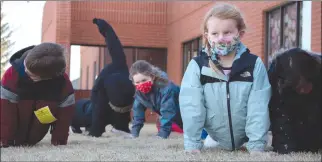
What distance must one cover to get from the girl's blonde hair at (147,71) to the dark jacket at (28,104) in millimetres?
1385

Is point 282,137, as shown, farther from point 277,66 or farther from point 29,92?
point 29,92

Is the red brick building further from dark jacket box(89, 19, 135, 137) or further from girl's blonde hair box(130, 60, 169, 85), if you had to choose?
girl's blonde hair box(130, 60, 169, 85)

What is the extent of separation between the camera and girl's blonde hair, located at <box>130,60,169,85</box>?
6216 millimetres

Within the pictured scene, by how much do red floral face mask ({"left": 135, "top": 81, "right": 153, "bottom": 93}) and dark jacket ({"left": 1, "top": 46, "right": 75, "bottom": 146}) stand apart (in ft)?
4.58

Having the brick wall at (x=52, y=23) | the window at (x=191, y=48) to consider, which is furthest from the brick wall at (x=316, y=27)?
the brick wall at (x=52, y=23)

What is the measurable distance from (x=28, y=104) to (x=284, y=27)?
599 centimetres

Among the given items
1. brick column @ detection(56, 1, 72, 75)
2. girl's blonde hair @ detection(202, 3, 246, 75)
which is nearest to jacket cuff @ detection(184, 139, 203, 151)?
girl's blonde hair @ detection(202, 3, 246, 75)

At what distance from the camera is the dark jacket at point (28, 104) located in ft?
15.3

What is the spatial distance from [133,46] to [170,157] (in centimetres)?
1408

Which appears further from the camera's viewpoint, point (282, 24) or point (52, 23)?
point (52, 23)

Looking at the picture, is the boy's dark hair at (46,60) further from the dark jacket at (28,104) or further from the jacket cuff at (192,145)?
the jacket cuff at (192,145)

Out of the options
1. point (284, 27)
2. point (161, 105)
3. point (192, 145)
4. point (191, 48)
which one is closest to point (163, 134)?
point (161, 105)

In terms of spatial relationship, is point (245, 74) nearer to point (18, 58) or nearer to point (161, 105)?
point (18, 58)

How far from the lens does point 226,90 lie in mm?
3525
